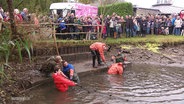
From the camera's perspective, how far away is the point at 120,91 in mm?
11852

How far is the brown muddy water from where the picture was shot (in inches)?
416

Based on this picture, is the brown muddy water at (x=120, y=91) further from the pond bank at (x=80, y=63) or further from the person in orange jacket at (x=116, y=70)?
the pond bank at (x=80, y=63)

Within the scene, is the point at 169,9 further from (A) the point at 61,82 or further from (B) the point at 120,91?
(A) the point at 61,82

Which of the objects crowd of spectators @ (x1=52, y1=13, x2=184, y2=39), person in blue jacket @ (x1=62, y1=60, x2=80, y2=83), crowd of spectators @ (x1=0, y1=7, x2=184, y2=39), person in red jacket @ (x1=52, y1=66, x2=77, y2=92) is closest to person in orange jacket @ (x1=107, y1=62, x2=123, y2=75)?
person in blue jacket @ (x1=62, y1=60, x2=80, y2=83)

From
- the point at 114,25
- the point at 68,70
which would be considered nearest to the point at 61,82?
the point at 68,70

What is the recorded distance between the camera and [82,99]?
1070 centimetres

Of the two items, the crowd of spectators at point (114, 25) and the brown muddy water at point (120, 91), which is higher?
the crowd of spectators at point (114, 25)

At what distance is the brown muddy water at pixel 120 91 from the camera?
10562mm

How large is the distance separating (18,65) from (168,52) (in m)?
11.5

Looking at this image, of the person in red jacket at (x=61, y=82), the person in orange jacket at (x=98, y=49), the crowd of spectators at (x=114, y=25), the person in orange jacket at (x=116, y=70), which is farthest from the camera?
the crowd of spectators at (x=114, y=25)

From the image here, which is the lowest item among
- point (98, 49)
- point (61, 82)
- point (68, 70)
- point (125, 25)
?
point (61, 82)

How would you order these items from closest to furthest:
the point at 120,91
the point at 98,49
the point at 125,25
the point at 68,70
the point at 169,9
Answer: the point at 120,91, the point at 68,70, the point at 98,49, the point at 125,25, the point at 169,9

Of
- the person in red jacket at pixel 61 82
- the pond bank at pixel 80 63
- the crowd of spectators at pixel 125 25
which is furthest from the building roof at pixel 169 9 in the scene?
the person in red jacket at pixel 61 82

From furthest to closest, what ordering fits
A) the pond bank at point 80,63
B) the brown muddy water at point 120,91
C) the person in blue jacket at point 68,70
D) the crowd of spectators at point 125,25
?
the crowd of spectators at point 125,25 → the person in blue jacket at point 68,70 → the pond bank at point 80,63 → the brown muddy water at point 120,91
